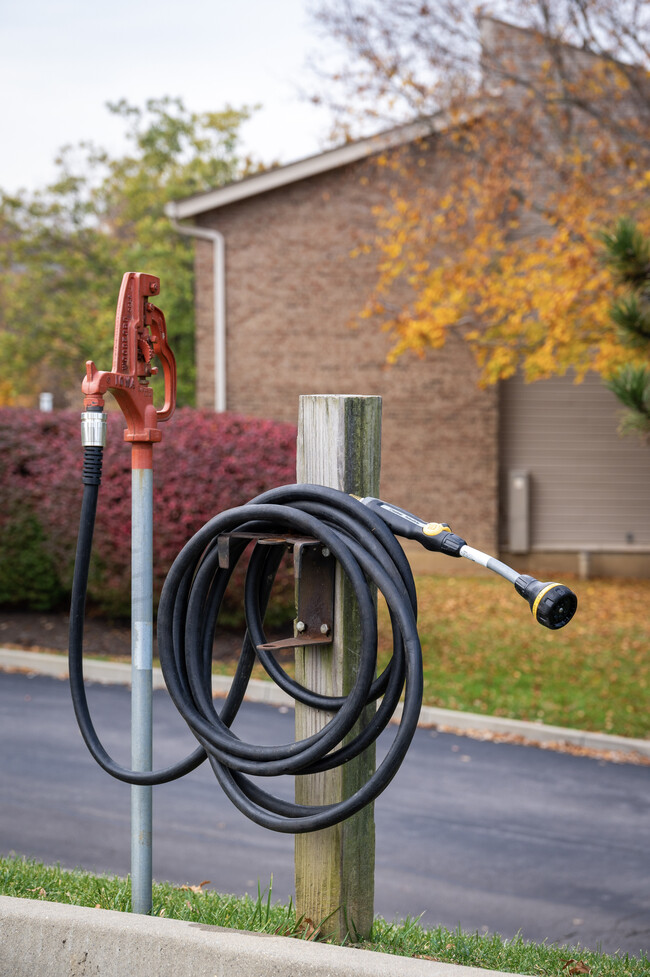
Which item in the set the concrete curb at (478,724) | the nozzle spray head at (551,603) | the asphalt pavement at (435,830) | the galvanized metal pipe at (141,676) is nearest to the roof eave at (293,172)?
the concrete curb at (478,724)

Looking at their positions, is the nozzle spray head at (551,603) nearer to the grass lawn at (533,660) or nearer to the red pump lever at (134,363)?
the red pump lever at (134,363)

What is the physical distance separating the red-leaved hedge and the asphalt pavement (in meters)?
2.49

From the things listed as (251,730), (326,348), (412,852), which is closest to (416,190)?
(326,348)

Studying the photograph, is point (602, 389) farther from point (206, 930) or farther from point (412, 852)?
point (206, 930)

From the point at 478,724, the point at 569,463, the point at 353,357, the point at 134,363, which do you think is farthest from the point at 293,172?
the point at 134,363

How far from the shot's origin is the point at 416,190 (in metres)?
15.1

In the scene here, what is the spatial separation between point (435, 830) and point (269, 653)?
320cm

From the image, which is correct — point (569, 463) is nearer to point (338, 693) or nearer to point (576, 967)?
point (576, 967)

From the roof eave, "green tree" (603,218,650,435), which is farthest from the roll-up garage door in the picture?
"green tree" (603,218,650,435)

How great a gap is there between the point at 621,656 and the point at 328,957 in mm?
8319

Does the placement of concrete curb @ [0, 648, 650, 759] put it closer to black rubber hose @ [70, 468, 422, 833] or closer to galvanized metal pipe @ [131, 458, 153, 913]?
galvanized metal pipe @ [131, 458, 153, 913]

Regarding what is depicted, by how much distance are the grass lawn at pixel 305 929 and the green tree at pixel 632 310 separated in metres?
3.56

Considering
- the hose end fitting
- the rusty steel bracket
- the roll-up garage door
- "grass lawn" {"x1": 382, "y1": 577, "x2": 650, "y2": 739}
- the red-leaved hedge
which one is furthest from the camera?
the roll-up garage door

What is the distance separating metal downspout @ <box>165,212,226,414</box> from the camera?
15.5 meters
